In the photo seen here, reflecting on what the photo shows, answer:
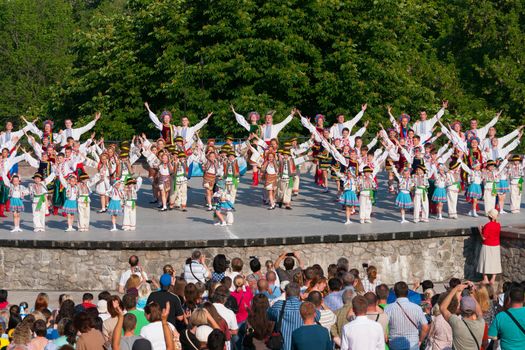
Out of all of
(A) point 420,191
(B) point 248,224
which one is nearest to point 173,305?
(B) point 248,224

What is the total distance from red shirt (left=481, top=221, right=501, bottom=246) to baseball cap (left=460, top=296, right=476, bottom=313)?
39.9 ft

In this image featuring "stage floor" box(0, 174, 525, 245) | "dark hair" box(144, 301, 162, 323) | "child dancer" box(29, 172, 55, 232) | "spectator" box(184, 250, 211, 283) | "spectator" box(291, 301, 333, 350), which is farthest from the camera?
"child dancer" box(29, 172, 55, 232)

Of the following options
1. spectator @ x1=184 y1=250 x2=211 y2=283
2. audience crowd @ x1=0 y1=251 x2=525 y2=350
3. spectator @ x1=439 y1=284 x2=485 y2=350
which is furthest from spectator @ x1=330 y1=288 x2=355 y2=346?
spectator @ x1=184 y1=250 x2=211 y2=283

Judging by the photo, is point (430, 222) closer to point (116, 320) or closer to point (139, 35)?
point (116, 320)

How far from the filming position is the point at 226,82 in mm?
41500

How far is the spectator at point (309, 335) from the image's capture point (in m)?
13.8

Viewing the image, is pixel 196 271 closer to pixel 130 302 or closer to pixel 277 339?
pixel 130 302

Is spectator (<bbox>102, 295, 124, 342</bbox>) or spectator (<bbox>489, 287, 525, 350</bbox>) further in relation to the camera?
spectator (<bbox>102, 295, 124, 342</bbox>)

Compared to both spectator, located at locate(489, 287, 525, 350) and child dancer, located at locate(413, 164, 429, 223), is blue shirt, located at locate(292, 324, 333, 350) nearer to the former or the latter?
spectator, located at locate(489, 287, 525, 350)

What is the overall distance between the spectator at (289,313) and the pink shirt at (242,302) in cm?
145

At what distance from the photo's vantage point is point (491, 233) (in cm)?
2639

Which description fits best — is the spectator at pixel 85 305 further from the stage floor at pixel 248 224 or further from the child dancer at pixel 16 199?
the child dancer at pixel 16 199

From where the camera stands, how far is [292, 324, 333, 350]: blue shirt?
13.8m

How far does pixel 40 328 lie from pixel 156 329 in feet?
5.21
